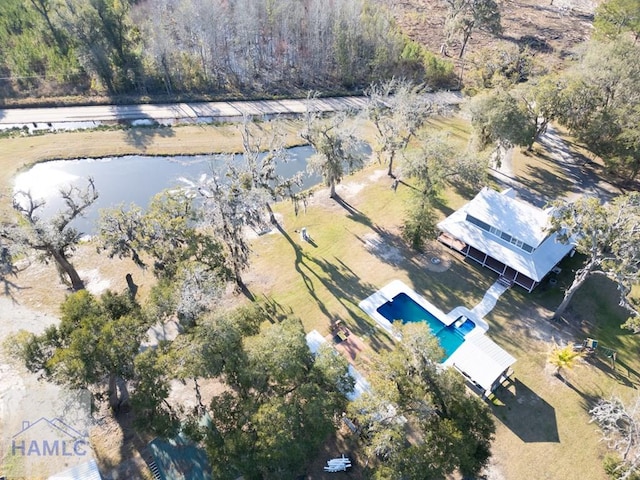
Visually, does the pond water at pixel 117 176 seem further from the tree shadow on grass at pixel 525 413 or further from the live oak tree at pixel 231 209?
the tree shadow on grass at pixel 525 413

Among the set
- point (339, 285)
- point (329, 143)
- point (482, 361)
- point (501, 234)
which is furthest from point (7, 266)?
point (501, 234)

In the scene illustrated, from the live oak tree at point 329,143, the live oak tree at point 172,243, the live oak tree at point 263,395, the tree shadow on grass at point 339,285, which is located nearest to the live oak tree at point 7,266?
the live oak tree at point 172,243

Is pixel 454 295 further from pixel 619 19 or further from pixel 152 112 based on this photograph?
pixel 619 19

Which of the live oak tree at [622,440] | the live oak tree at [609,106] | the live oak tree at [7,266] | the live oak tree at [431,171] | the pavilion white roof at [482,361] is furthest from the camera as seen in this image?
the live oak tree at [609,106]

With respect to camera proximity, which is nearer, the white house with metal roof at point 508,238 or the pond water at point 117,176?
the white house with metal roof at point 508,238

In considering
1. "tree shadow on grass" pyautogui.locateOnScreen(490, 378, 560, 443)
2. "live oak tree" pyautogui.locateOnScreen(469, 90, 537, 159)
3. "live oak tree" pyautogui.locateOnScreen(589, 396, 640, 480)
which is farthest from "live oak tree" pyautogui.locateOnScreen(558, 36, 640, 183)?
"tree shadow on grass" pyautogui.locateOnScreen(490, 378, 560, 443)

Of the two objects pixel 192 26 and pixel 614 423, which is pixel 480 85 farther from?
pixel 614 423
